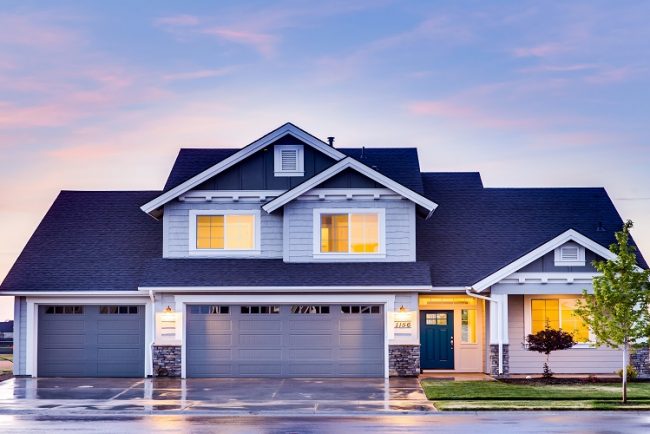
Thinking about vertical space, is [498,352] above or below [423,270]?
below

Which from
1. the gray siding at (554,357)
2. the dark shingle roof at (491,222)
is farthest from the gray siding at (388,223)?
the gray siding at (554,357)

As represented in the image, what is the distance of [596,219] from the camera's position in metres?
34.2

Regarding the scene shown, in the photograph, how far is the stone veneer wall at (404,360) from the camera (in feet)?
97.9

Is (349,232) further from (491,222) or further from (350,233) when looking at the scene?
(491,222)

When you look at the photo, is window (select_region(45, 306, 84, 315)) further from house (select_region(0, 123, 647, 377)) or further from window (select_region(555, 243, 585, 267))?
window (select_region(555, 243, 585, 267))

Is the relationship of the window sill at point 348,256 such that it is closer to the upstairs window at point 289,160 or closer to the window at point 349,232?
the window at point 349,232

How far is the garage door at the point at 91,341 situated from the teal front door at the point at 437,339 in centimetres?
931

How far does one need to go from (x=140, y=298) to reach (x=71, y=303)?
231 cm

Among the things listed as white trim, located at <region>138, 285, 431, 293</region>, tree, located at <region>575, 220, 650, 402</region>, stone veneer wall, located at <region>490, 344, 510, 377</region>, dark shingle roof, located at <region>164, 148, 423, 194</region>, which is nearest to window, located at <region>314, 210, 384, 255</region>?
white trim, located at <region>138, 285, 431, 293</region>

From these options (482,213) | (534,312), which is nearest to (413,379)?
(534,312)

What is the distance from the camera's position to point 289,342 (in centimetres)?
3030

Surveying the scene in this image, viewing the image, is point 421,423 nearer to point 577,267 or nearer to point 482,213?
point 577,267

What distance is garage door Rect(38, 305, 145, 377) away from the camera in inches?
1219

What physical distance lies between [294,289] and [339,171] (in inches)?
158
